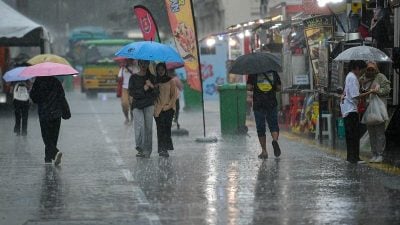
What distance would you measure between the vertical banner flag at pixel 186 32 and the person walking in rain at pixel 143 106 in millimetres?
3274

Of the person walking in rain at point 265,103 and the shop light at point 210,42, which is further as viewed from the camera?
the shop light at point 210,42

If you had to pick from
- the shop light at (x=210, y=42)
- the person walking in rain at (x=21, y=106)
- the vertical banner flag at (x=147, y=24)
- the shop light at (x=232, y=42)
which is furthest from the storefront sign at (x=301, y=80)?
the shop light at (x=210, y=42)

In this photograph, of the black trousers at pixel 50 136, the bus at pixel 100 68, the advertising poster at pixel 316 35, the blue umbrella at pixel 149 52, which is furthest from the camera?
the bus at pixel 100 68

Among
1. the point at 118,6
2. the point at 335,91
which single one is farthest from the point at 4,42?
the point at 335,91

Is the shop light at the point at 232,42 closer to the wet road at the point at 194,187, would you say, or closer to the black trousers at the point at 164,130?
the wet road at the point at 194,187

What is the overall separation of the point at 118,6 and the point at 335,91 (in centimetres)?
1908

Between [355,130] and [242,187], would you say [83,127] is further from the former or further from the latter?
[242,187]

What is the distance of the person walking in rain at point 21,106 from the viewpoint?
20.6m

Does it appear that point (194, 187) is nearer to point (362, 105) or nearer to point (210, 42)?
point (362, 105)

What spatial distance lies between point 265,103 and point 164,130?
6.46 ft

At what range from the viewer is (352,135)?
45.2ft

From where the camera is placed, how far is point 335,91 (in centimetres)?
1677

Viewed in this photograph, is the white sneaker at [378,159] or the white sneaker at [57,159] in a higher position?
the white sneaker at [57,159]

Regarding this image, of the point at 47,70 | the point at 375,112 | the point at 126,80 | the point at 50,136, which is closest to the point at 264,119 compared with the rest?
the point at 375,112
